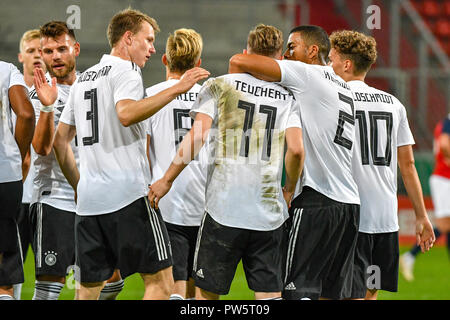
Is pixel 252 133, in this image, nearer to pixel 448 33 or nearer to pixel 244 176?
pixel 244 176

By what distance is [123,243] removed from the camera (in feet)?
13.2

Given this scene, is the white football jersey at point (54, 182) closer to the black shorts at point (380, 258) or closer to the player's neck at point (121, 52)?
the player's neck at point (121, 52)

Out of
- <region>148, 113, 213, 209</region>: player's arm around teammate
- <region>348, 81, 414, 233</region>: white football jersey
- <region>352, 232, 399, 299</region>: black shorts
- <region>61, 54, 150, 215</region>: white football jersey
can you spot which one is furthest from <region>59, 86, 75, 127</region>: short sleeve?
<region>352, 232, 399, 299</region>: black shorts

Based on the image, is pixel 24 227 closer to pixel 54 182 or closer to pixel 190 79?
pixel 54 182

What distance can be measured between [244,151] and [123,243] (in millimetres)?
900

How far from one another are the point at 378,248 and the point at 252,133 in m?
1.54

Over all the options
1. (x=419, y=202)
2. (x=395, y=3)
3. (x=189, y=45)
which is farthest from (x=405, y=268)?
(x=395, y=3)

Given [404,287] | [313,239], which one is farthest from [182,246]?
[404,287]

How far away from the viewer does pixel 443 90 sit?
47.6 ft

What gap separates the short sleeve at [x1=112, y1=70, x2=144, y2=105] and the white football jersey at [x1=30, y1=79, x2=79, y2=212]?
1.33m

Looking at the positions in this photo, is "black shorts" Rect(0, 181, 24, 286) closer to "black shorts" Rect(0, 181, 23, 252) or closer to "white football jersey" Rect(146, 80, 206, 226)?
"black shorts" Rect(0, 181, 23, 252)

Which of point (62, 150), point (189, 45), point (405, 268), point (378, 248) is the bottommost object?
point (405, 268)

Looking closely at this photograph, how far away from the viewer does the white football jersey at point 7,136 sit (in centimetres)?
457

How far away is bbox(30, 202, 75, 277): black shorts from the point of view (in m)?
5.08
